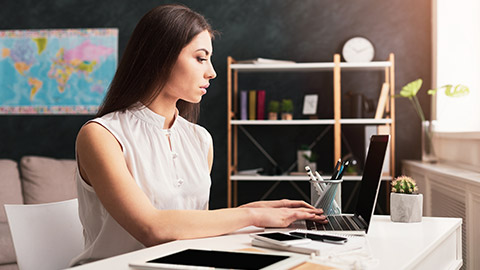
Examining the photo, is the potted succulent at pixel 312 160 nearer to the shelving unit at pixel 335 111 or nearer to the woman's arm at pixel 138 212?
the shelving unit at pixel 335 111

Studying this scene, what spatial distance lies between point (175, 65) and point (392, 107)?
8.18 ft

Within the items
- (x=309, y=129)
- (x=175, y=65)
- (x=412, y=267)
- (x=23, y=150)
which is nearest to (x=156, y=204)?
(x=175, y=65)

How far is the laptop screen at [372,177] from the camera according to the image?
1307 millimetres

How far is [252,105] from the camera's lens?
376 centimetres

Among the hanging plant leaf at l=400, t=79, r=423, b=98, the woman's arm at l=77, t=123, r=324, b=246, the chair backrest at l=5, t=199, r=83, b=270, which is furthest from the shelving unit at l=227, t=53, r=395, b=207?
the woman's arm at l=77, t=123, r=324, b=246

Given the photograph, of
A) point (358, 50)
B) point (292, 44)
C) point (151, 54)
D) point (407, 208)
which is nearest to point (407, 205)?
point (407, 208)

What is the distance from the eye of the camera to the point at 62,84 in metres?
4.30

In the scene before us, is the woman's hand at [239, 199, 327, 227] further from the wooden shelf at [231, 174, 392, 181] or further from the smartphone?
the wooden shelf at [231, 174, 392, 181]

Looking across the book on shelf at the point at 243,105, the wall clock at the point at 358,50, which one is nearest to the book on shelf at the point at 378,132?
the wall clock at the point at 358,50

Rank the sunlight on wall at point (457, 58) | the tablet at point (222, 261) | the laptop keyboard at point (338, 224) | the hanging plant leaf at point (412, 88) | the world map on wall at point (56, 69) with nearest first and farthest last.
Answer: the tablet at point (222, 261)
the laptop keyboard at point (338, 224)
the sunlight on wall at point (457, 58)
the hanging plant leaf at point (412, 88)
the world map on wall at point (56, 69)

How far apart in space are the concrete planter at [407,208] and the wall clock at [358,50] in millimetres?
2513

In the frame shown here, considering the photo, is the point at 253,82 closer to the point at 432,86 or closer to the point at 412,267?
the point at 432,86

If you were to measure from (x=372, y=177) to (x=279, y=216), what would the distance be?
11.3 inches

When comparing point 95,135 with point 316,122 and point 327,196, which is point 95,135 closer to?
point 327,196
